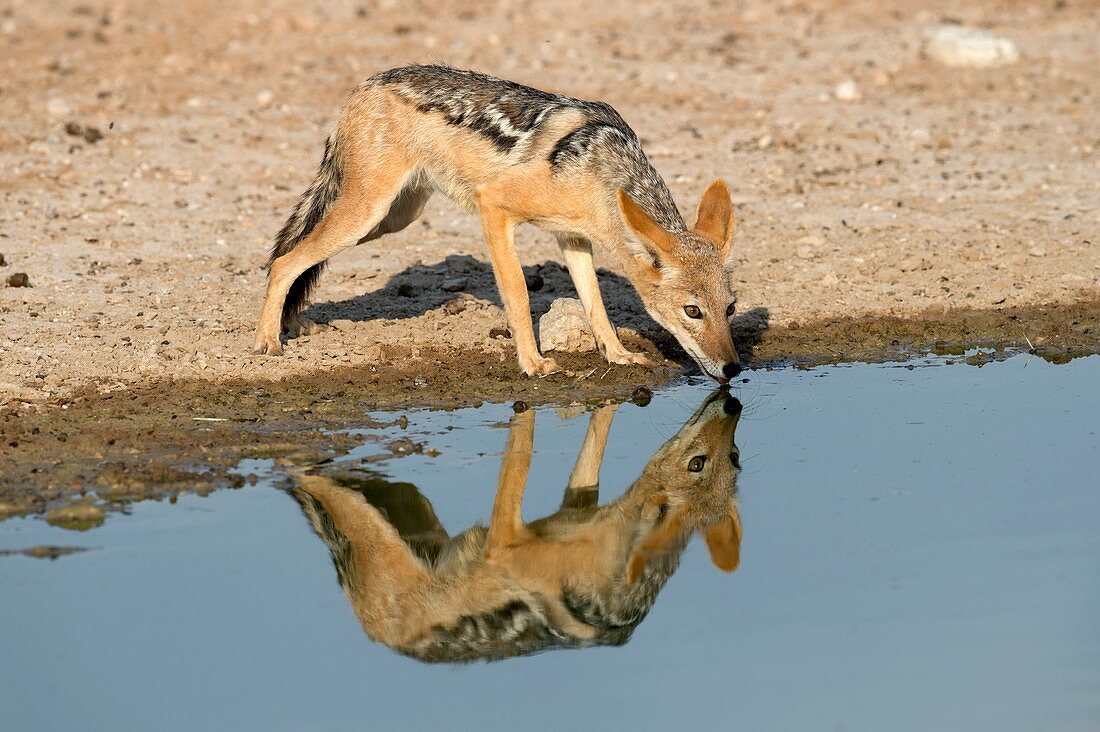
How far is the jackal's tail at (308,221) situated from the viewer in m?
9.02

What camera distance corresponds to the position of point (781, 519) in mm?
6441

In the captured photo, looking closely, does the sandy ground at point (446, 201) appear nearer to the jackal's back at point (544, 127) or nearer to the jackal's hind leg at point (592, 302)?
the jackal's hind leg at point (592, 302)

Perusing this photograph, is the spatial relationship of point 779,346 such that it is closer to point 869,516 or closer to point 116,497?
point 869,516

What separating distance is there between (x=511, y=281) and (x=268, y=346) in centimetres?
157

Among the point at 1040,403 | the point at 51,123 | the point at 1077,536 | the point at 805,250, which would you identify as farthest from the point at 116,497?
the point at 51,123

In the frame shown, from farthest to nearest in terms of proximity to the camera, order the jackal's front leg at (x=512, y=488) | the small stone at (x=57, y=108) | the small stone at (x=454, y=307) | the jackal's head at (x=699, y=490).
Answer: the small stone at (x=57, y=108)
the small stone at (x=454, y=307)
the jackal's front leg at (x=512, y=488)
the jackal's head at (x=699, y=490)

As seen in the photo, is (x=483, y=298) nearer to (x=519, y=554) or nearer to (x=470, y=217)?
(x=470, y=217)

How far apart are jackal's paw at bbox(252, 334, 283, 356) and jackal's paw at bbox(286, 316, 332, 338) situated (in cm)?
41

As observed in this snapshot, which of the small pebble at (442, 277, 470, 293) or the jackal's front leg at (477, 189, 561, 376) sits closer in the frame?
the jackal's front leg at (477, 189, 561, 376)

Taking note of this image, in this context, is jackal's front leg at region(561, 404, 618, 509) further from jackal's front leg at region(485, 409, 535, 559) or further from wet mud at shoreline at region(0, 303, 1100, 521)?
wet mud at shoreline at region(0, 303, 1100, 521)

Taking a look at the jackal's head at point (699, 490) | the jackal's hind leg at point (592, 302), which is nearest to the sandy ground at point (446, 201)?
the jackal's hind leg at point (592, 302)

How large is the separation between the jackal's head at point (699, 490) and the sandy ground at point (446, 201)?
1.54 meters

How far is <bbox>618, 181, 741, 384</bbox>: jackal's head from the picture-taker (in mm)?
7988

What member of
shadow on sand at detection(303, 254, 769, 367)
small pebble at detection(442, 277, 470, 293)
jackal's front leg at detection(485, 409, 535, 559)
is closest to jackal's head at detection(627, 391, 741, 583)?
jackal's front leg at detection(485, 409, 535, 559)
